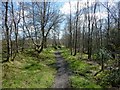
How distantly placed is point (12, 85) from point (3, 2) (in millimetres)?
14268

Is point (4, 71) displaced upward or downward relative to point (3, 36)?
downward

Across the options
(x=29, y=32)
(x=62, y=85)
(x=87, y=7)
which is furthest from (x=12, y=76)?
(x=29, y=32)

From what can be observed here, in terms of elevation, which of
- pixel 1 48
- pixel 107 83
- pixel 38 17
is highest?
pixel 38 17

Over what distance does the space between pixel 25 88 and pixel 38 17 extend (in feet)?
111

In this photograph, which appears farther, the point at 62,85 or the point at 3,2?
the point at 3,2

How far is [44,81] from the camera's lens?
19.2 meters

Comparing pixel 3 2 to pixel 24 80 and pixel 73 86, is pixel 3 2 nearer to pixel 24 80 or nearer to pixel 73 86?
pixel 24 80

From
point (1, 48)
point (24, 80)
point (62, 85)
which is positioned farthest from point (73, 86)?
point (1, 48)

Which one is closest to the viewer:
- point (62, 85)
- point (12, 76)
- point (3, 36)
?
point (62, 85)

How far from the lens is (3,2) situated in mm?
28766

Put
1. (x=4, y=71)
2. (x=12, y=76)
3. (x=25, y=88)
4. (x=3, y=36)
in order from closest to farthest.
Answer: (x=25, y=88) < (x=12, y=76) < (x=4, y=71) < (x=3, y=36)

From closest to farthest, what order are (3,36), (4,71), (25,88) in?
(25,88)
(4,71)
(3,36)

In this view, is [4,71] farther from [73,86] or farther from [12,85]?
[73,86]

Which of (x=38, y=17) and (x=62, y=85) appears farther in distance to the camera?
(x=38, y=17)
